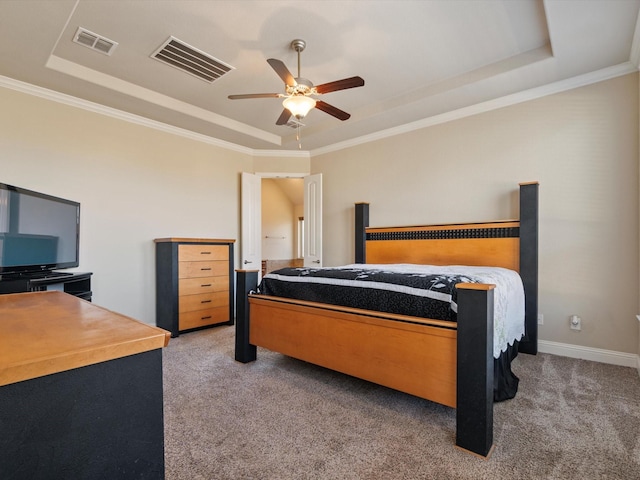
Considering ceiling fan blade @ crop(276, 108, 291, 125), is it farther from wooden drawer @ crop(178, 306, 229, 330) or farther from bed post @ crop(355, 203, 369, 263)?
wooden drawer @ crop(178, 306, 229, 330)

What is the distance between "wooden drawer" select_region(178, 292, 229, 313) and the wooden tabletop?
2919 millimetres

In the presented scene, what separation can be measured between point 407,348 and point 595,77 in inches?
115

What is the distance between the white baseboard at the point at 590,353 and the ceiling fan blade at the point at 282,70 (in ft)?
10.3

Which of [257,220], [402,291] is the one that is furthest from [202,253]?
[402,291]

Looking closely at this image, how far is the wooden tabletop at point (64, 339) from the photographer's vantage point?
0.52m

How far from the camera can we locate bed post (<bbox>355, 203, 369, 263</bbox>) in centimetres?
433

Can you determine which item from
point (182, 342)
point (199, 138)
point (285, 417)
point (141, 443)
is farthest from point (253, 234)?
point (141, 443)

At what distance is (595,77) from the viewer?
114 inches

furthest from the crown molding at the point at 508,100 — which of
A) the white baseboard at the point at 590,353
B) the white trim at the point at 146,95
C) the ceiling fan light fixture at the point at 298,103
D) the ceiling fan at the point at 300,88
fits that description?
the white baseboard at the point at 590,353

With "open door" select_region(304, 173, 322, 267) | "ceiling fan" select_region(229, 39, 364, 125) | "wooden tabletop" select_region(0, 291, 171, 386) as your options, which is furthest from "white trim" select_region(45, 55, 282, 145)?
"wooden tabletop" select_region(0, 291, 171, 386)

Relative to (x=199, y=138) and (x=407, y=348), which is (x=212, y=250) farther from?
(x=407, y=348)

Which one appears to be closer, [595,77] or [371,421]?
[371,421]

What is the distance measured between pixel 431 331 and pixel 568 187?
2271mm

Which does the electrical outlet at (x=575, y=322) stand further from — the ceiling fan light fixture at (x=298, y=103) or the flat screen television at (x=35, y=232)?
the flat screen television at (x=35, y=232)
